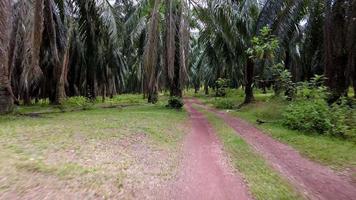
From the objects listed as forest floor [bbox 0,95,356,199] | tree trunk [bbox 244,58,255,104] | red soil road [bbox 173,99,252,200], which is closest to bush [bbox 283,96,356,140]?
forest floor [bbox 0,95,356,199]

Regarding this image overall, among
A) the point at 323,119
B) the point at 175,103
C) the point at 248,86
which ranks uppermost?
the point at 248,86

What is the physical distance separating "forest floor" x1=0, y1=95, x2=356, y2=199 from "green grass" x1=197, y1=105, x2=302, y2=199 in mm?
17

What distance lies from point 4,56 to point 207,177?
9331 millimetres

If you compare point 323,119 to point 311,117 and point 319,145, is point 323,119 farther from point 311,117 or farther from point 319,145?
point 319,145

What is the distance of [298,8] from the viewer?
15.9 metres

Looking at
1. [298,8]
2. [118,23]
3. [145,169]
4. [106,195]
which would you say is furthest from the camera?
[118,23]

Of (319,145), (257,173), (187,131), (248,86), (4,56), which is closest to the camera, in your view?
(257,173)

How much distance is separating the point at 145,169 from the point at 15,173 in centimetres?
241

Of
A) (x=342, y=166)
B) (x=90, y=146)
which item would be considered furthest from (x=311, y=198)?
(x=90, y=146)

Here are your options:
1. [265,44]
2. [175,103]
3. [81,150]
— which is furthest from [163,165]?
[175,103]

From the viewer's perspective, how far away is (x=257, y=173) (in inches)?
283

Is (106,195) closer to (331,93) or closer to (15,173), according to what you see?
(15,173)

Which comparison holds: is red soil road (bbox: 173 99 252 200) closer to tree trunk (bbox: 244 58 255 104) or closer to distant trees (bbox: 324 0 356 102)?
distant trees (bbox: 324 0 356 102)

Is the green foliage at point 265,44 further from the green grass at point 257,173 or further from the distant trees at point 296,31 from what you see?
the green grass at point 257,173
